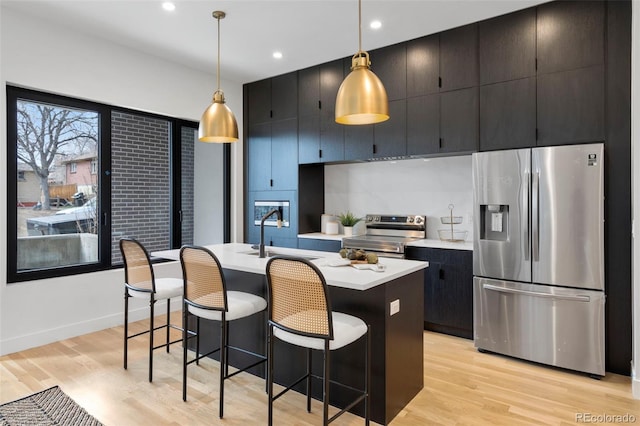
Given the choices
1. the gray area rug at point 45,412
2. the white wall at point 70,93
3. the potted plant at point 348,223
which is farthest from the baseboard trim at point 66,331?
the potted plant at point 348,223

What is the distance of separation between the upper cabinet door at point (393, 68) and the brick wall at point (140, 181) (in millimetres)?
2635

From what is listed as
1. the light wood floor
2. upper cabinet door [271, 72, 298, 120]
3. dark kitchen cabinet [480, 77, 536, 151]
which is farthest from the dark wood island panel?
upper cabinet door [271, 72, 298, 120]

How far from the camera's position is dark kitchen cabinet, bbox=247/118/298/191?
16.3 ft

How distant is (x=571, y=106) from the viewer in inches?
122

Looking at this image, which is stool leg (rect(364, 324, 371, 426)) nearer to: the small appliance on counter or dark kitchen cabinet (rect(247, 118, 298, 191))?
the small appliance on counter

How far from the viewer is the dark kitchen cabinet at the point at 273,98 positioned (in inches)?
194

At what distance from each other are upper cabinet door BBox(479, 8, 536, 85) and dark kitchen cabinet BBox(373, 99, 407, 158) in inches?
32.4

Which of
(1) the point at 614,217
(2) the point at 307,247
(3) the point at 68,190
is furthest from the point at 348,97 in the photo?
(3) the point at 68,190

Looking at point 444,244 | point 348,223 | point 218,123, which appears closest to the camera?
point 218,123

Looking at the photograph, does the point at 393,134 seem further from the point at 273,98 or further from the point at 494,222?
the point at 273,98

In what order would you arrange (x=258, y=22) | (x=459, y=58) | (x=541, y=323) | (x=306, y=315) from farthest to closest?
(x=459, y=58), (x=258, y=22), (x=541, y=323), (x=306, y=315)

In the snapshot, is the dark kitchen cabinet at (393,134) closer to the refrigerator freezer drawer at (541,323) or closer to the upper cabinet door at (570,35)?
the upper cabinet door at (570,35)

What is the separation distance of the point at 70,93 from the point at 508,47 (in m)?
4.05

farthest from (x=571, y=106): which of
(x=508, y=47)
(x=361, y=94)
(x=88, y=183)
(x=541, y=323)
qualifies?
(x=88, y=183)
